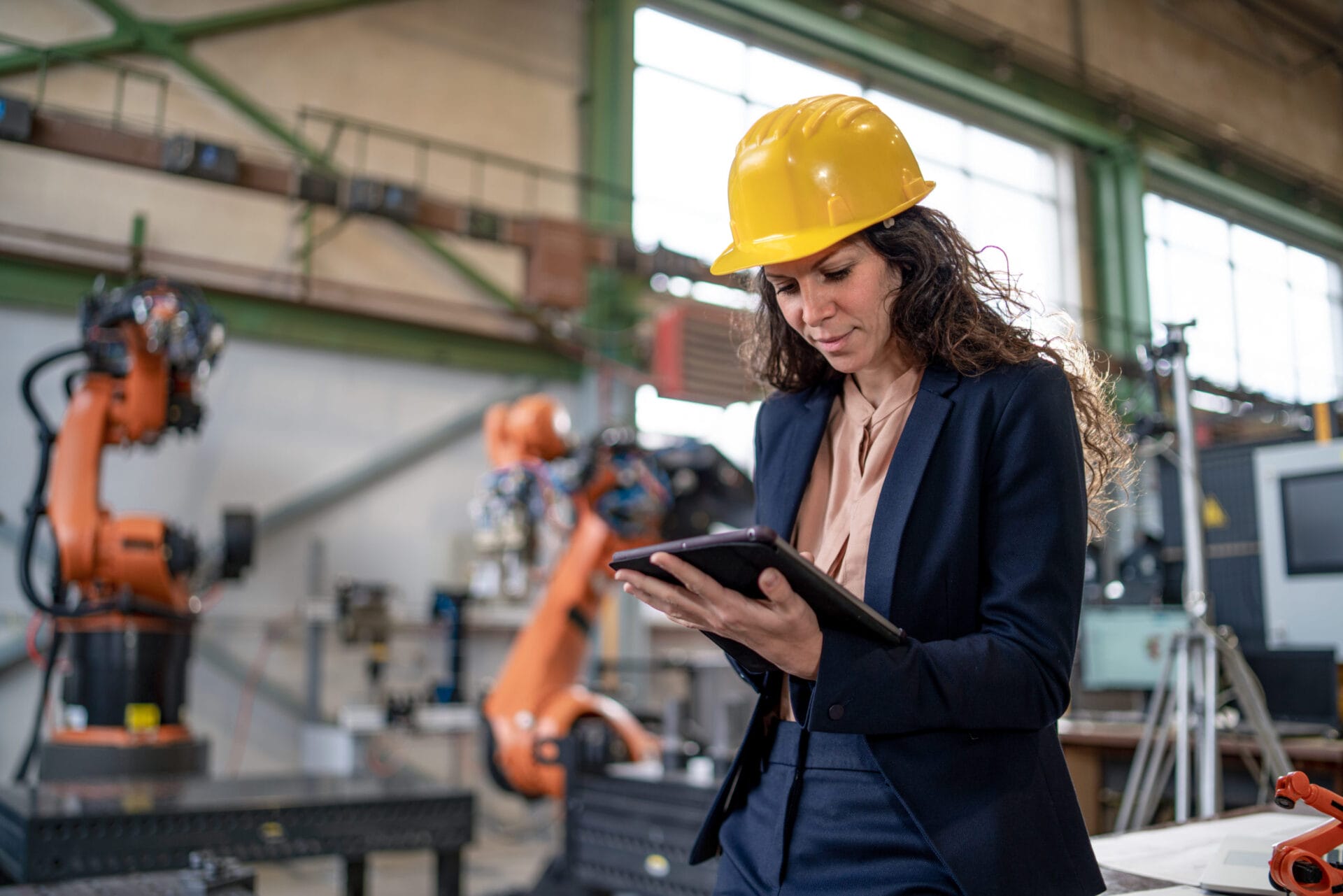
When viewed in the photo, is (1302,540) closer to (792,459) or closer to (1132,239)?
(792,459)

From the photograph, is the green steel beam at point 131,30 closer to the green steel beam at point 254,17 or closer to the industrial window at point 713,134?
the green steel beam at point 254,17

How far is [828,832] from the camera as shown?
101 centimetres

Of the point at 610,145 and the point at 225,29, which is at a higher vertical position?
the point at 225,29

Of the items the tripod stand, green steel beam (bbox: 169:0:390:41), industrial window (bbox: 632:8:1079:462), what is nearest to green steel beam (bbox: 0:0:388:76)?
green steel beam (bbox: 169:0:390:41)

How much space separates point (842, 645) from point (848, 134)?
1.80 ft

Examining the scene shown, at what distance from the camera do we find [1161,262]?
11.2 metres

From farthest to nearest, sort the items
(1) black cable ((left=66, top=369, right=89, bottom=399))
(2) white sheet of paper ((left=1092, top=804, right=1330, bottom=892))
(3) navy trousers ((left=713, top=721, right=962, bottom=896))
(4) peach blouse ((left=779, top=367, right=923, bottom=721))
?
(1) black cable ((left=66, top=369, right=89, bottom=399))
(2) white sheet of paper ((left=1092, top=804, right=1330, bottom=892))
(4) peach blouse ((left=779, top=367, right=923, bottom=721))
(3) navy trousers ((left=713, top=721, right=962, bottom=896))

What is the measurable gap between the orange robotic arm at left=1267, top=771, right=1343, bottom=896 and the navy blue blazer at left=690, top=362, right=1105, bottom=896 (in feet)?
0.58

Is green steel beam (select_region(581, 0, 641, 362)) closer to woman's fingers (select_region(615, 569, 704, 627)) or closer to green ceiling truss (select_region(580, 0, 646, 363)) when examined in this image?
green ceiling truss (select_region(580, 0, 646, 363))

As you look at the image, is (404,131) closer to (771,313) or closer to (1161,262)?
(771,313)

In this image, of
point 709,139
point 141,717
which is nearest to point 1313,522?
point 141,717

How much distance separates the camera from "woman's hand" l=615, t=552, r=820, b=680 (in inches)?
35.6

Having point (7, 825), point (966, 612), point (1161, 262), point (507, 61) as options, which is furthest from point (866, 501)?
point (1161, 262)

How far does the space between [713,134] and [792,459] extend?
7737 mm
